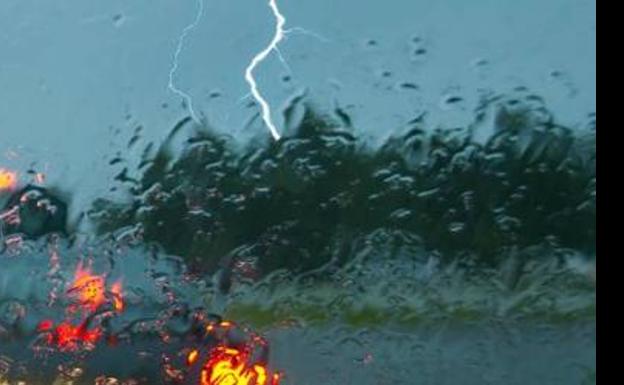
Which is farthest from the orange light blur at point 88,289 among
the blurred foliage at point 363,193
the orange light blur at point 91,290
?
the blurred foliage at point 363,193

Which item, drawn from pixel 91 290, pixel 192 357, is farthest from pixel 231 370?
pixel 91 290

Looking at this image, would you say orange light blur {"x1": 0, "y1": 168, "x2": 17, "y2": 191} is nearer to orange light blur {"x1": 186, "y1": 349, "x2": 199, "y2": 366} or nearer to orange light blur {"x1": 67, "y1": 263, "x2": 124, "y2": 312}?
orange light blur {"x1": 67, "y1": 263, "x2": 124, "y2": 312}

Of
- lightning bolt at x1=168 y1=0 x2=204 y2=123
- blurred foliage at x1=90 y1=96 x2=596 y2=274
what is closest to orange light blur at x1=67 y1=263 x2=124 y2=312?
blurred foliage at x1=90 y1=96 x2=596 y2=274

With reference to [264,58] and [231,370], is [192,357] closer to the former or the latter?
[231,370]

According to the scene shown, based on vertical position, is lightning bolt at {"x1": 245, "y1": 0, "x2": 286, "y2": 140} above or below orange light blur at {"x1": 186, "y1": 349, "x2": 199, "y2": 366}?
above

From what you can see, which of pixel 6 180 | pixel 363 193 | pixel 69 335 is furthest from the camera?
pixel 6 180

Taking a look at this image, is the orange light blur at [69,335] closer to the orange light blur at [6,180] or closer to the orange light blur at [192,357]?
the orange light blur at [192,357]
